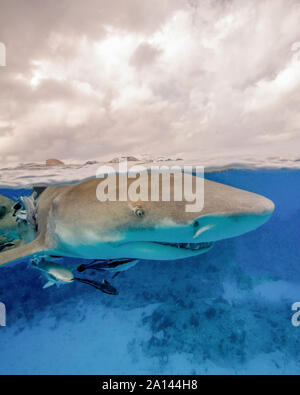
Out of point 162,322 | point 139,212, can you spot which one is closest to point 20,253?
point 139,212

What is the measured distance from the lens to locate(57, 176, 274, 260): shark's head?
1.67 m

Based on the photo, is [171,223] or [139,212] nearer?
[171,223]

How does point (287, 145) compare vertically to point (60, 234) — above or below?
above

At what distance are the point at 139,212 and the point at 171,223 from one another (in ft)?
1.04

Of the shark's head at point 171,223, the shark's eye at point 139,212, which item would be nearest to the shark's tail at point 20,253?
the shark's head at point 171,223

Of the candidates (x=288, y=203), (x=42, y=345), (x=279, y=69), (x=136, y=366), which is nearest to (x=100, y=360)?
(x=136, y=366)

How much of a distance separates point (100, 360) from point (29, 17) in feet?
28.0

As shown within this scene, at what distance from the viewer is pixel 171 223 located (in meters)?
1.80

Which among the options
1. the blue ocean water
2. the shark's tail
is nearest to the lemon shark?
the shark's tail

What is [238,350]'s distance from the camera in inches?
265

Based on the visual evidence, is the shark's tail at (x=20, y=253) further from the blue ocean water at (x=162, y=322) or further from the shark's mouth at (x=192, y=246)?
the blue ocean water at (x=162, y=322)

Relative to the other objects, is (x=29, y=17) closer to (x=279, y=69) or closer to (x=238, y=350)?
(x=279, y=69)

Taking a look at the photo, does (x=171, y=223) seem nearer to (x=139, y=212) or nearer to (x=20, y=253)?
(x=139, y=212)
